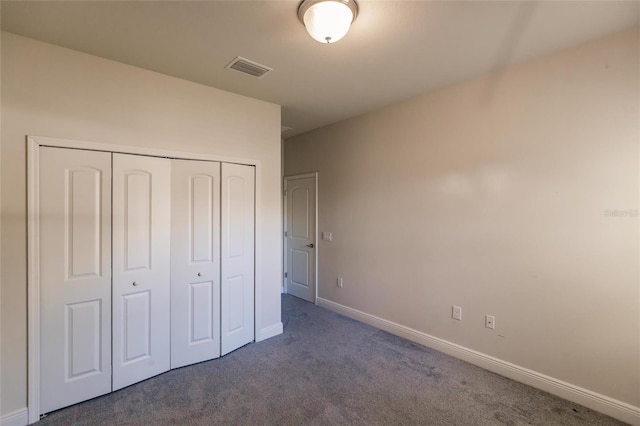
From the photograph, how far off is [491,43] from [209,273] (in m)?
3.15

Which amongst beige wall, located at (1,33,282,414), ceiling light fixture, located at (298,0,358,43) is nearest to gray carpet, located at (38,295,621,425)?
beige wall, located at (1,33,282,414)

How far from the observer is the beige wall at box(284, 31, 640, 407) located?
2055mm

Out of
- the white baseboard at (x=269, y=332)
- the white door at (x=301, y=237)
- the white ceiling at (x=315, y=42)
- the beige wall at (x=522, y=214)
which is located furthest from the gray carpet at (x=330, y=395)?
the white ceiling at (x=315, y=42)

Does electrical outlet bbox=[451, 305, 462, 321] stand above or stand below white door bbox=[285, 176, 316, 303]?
below

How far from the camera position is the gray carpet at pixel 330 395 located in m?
2.04

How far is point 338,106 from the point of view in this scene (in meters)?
3.46

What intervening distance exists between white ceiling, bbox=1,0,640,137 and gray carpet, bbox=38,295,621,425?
108 inches

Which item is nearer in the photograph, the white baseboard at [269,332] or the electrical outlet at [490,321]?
the electrical outlet at [490,321]

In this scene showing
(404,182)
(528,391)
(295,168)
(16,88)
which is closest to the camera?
(16,88)

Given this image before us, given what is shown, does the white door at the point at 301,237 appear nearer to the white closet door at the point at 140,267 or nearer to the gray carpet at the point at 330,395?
the gray carpet at the point at 330,395

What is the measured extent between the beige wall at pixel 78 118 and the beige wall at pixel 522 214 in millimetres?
1677

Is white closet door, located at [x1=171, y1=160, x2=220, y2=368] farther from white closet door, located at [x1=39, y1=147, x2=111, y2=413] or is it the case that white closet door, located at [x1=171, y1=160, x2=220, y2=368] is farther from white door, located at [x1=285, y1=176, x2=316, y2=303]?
white door, located at [x1=285, y1=176, x2=316, y2=303]

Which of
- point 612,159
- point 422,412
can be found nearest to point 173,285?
point 422,412

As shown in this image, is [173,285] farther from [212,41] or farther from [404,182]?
[404,182]
